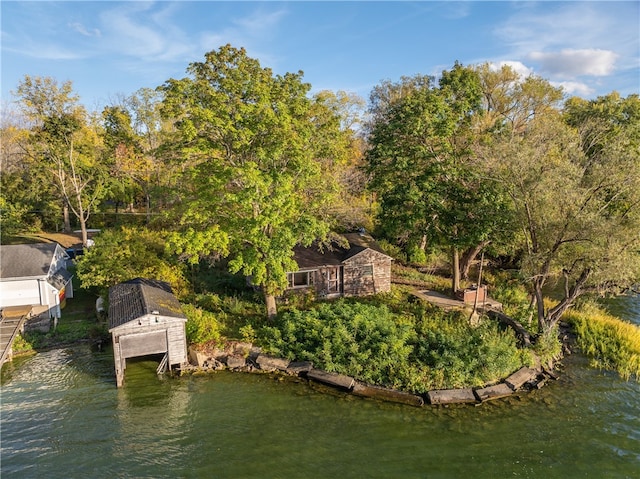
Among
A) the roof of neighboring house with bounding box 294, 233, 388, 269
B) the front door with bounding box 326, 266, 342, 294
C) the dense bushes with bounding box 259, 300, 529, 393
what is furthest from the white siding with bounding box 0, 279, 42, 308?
the front door with bounding box 326, 266, 342, 294

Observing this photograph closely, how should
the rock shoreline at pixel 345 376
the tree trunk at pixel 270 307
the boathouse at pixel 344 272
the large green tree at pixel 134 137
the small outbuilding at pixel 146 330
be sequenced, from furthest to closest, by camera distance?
the large green tree at pixel 134 137
the boathouse at pixel 344 272
the tree trunk at pixel 270 307
the small outbuilding at pixel 146 330
the rock shoreline at pixel 345 376

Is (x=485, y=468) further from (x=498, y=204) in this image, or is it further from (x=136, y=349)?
(x=136, y=349)

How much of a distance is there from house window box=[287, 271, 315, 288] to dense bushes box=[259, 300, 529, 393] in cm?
519

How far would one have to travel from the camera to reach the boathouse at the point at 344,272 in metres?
26.9

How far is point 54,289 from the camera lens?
24.9 m

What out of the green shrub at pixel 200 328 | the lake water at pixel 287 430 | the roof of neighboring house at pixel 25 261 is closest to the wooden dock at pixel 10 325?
the lake water at pixel 287 430

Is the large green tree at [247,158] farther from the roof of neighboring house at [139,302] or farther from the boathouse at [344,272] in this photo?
the boathouse at [344,272]

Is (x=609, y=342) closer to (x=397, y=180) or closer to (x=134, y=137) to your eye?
(x=397, y=180)

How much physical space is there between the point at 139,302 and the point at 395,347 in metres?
12.9

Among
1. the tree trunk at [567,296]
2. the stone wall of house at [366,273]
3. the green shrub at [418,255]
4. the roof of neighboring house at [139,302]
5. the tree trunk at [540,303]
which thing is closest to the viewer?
the roof of neighboring house at [139,302]

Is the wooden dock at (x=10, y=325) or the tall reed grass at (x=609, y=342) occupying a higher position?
the wooden dock at (x=10, y=325)

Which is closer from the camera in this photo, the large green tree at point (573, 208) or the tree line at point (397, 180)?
the large green tree at point (573, 208)

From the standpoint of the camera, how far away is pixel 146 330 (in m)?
19.0

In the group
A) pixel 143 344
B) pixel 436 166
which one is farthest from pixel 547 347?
pixel 143 344
